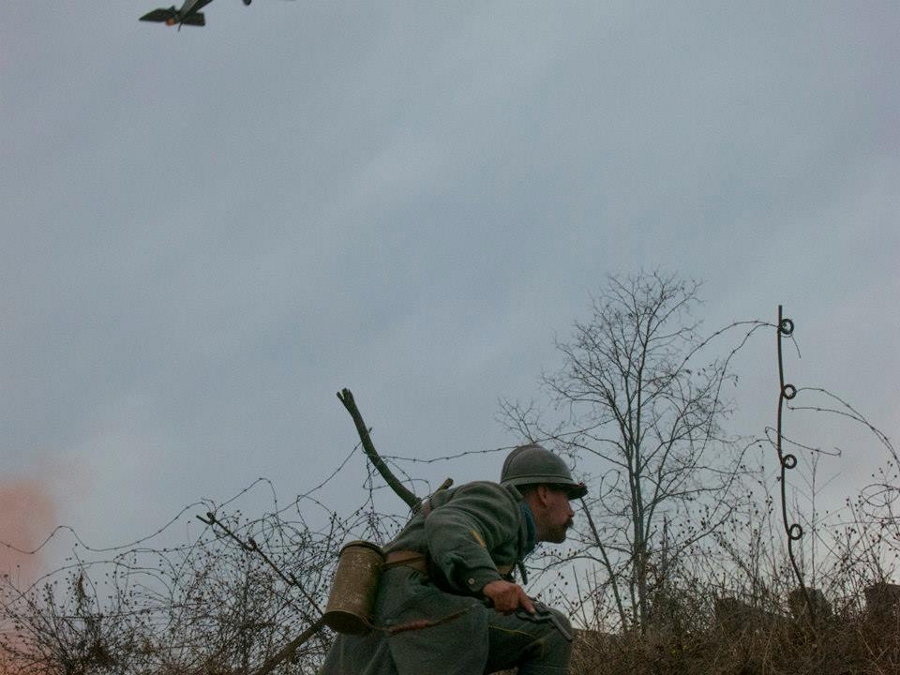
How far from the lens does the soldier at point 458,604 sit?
4523 mm

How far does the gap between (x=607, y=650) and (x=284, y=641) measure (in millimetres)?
2029

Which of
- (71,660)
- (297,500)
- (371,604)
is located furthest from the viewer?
(71,660)

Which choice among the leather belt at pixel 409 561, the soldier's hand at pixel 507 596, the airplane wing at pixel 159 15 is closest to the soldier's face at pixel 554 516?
the leather belt at pixel 409 561

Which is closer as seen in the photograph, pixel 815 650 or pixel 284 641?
pixel 815 650

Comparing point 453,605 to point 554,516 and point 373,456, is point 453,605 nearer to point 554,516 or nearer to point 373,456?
point 554,516

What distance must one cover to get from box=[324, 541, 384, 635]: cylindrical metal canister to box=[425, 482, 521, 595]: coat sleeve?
233 mm

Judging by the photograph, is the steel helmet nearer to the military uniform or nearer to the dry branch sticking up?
the military uniform

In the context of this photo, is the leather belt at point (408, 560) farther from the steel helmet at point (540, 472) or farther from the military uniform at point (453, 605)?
the steel helmet at point (540, 472)

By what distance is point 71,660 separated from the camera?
28.6ft

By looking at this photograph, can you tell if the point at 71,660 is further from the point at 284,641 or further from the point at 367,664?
the point at 367,664

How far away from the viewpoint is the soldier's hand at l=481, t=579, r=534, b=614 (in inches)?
169

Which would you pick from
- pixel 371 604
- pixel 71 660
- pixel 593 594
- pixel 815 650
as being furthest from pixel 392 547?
pixel 71 660

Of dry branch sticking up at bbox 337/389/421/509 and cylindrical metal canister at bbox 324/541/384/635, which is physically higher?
dry branch sticking up at bbox 337/389/421/509

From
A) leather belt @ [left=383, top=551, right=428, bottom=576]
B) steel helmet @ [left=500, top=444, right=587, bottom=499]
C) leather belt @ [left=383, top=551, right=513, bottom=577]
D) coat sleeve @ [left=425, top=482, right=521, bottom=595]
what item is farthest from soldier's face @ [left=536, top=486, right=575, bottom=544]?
leather belt @ [left=383, top=551, right=428, bottom=576]
